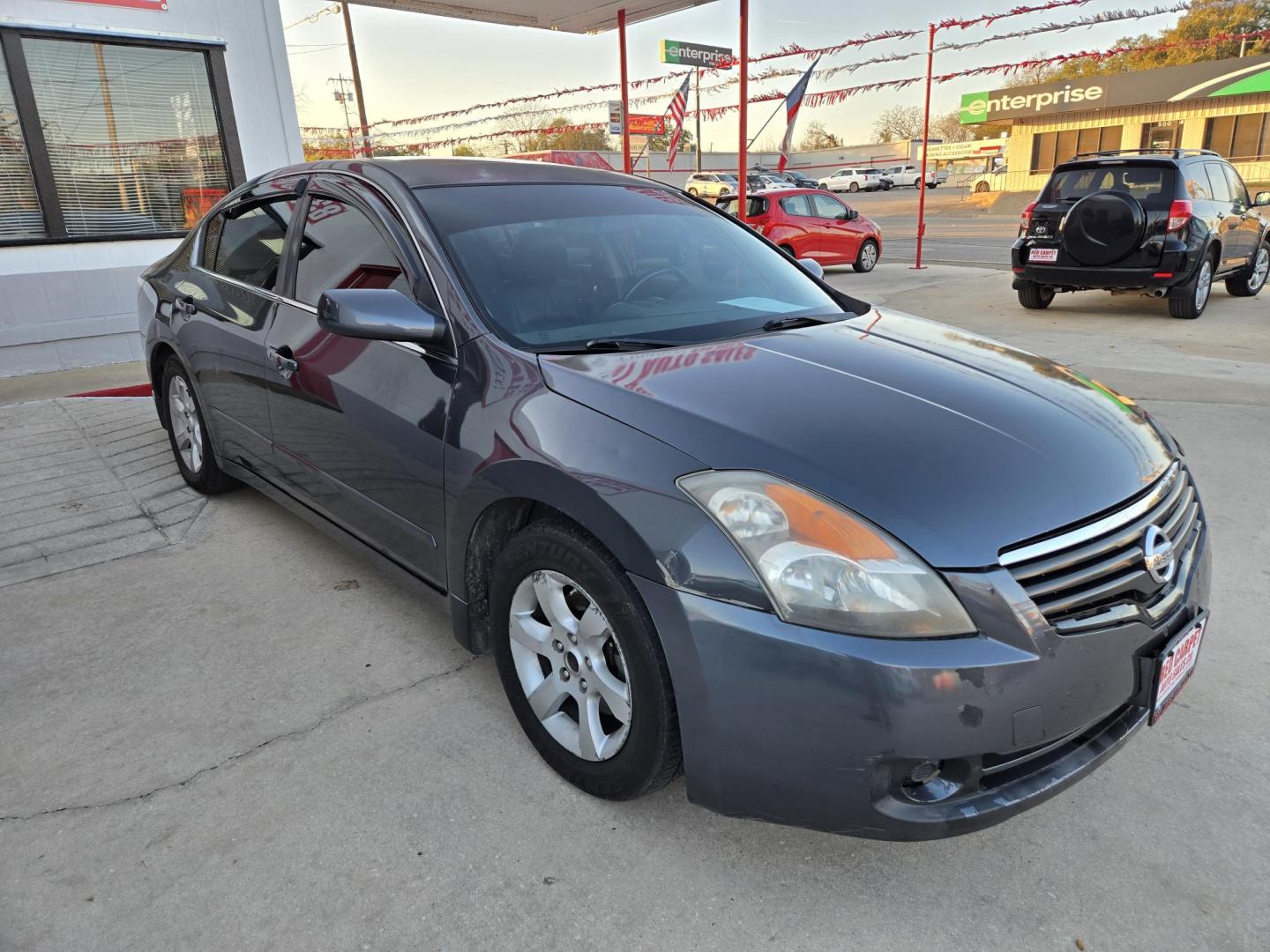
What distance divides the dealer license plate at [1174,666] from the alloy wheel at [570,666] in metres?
1.15

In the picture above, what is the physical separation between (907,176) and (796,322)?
5686 cm

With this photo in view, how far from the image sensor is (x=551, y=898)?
1.97 m

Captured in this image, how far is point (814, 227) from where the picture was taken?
50.4 feet

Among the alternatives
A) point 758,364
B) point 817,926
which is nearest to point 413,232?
point 758,364

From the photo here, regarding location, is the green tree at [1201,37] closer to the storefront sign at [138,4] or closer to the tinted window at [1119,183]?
the tinted window at [1119,183]

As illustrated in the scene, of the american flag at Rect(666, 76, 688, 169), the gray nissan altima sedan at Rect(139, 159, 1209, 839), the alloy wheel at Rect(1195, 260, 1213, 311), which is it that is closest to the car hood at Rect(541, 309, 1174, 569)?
the gray nissan altima sedan at Rect(139, 159, 1209, 839)

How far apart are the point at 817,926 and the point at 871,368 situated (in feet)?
4.48

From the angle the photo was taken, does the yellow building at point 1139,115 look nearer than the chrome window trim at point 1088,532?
No

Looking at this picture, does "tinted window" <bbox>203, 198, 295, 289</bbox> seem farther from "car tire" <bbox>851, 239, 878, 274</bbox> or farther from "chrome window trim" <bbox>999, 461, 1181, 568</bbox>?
"car tire" <bbox>851, 239, 878, 274</bbox>

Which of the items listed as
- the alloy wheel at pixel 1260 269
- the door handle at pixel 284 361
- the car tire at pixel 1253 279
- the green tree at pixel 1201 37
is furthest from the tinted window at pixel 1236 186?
the green tree at pixel 1201 37

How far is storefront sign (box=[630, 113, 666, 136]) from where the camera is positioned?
103 feet

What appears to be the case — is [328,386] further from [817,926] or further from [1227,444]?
[1227,444]

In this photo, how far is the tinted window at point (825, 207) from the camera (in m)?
15.6

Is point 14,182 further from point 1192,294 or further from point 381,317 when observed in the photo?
Result: point 1192,294
